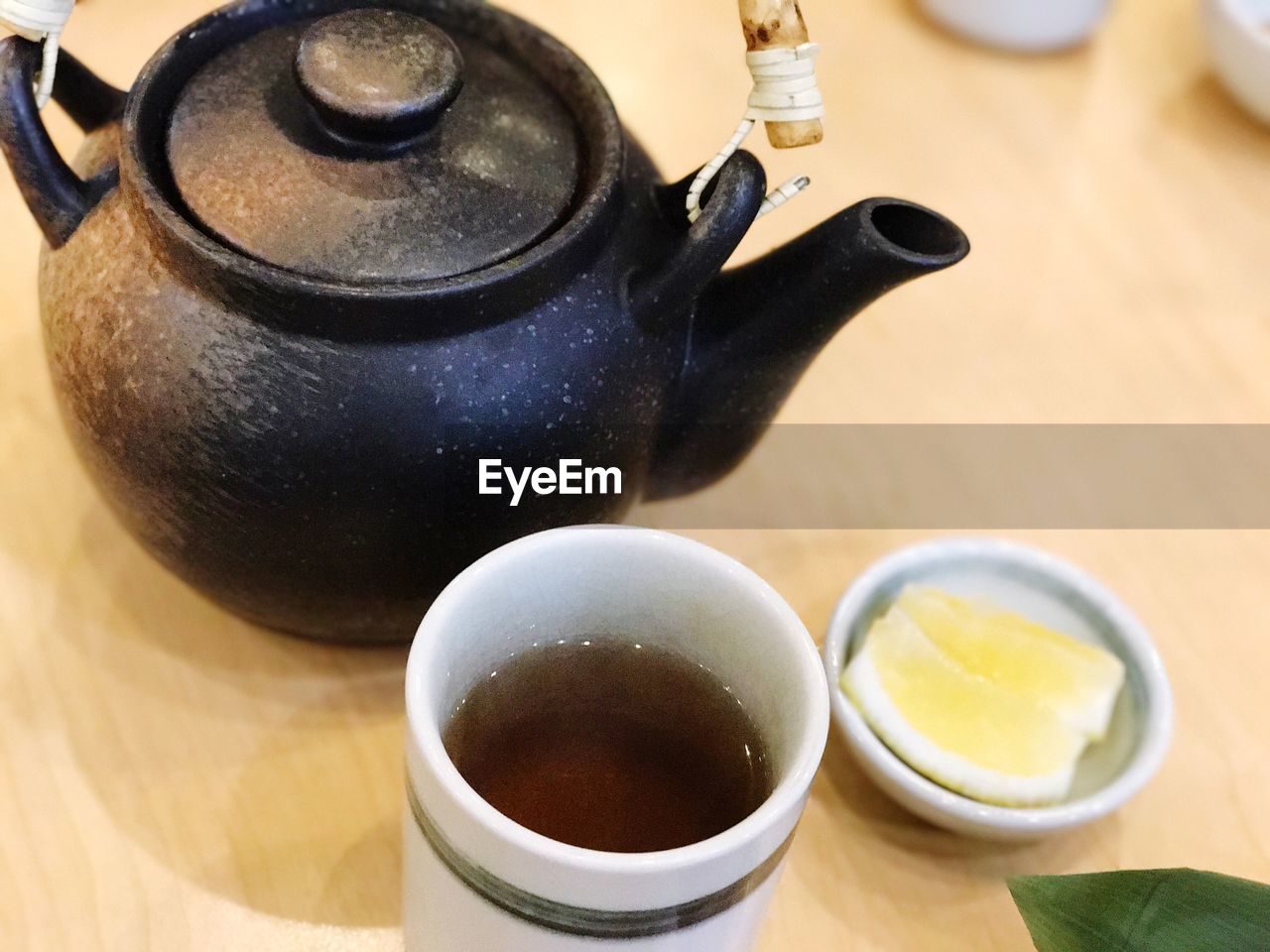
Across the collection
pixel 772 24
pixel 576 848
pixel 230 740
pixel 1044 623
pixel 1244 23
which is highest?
pixel 772 24

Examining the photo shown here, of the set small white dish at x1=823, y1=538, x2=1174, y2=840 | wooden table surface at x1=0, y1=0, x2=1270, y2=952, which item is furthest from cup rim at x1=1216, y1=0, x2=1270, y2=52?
small white dish at x1=823, y1=538, x2=1174, y2=840

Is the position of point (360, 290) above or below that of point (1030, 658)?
above

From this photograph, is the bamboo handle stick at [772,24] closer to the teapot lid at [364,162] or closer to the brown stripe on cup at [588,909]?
the teapot lid at [364,162]

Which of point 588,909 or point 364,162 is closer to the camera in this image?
point 588,909

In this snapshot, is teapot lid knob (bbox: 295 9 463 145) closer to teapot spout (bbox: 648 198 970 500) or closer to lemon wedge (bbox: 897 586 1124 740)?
teapot spout (bbox: 648 198 970 500)

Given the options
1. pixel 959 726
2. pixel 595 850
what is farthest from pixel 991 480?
pixel 595 850

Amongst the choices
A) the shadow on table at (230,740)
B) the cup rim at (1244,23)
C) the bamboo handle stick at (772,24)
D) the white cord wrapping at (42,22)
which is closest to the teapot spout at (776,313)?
the bamboo handle stick at (772,24)

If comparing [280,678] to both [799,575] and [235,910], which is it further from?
[799,575]

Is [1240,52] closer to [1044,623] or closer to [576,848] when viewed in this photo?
[1044,623]
